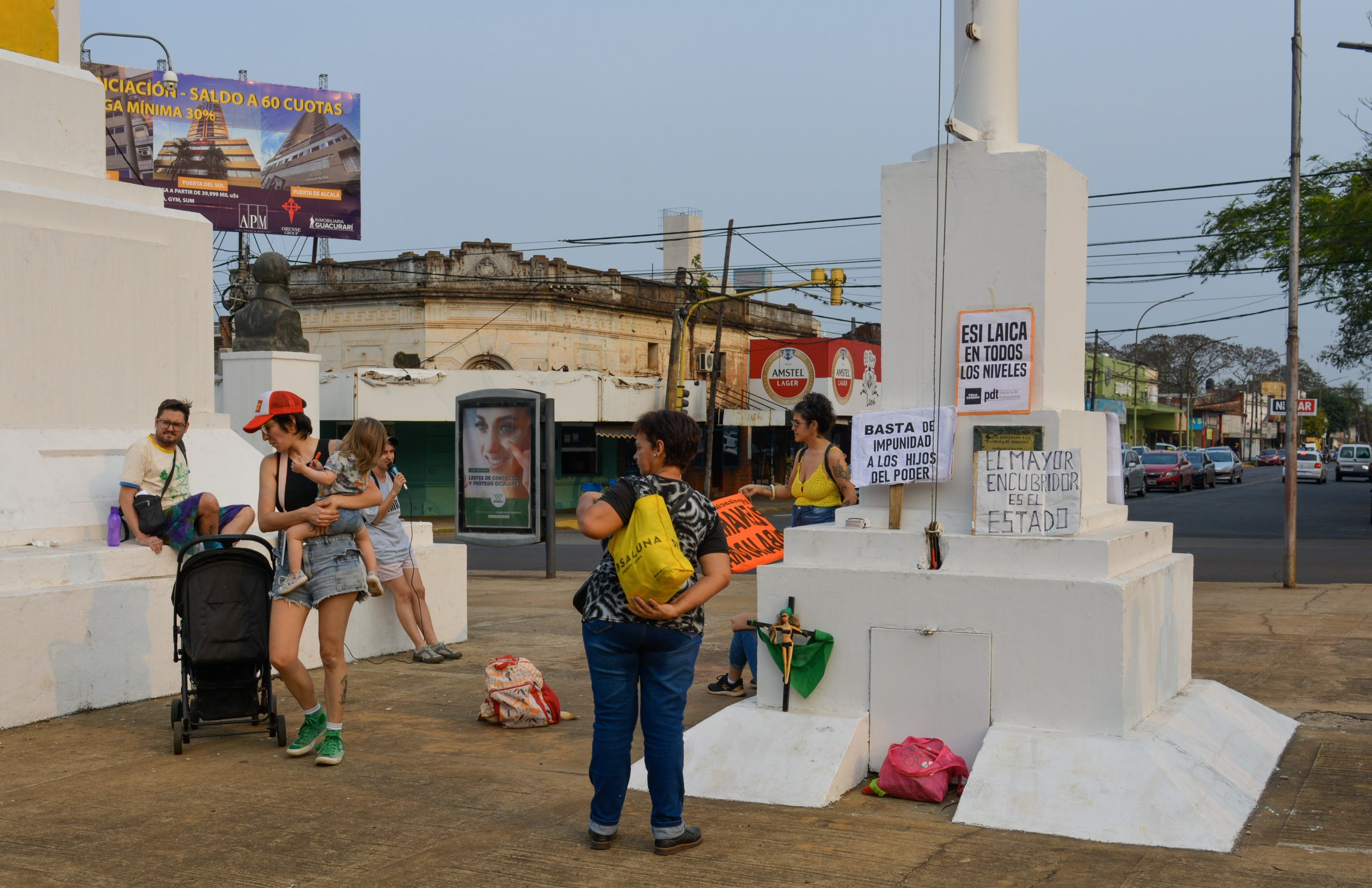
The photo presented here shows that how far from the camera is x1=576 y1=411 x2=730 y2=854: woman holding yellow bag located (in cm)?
454

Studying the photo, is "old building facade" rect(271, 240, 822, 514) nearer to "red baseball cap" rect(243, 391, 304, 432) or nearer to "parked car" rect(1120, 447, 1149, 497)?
"parked car" rect(1120, 447, 1149, 497)

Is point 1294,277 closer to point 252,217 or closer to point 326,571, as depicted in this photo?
point 326,571

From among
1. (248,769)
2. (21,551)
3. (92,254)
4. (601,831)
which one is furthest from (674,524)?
(92,254)

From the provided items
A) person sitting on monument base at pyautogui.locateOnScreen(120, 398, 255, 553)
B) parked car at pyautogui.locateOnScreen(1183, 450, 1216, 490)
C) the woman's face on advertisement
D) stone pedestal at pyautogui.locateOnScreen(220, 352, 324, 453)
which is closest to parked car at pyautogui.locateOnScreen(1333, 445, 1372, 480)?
parked car at pyautogui.locateOnScreen(1183, 450, 1216, 490)

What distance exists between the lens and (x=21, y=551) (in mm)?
7277

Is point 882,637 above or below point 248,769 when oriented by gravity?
above

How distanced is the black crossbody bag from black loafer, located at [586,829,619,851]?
418cm

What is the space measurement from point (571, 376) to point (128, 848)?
26.7m

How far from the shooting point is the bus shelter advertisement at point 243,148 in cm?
3344

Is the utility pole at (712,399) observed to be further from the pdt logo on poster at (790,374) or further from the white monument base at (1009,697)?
the white monument base at (1009,697)

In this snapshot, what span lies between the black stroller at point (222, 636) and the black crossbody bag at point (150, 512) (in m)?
1.35

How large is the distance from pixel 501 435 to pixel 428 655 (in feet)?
24.7

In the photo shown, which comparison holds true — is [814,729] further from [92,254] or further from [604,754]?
[92,254]

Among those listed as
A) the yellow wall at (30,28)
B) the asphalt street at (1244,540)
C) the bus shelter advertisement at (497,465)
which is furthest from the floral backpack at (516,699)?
the bus shelter advertisement at (497,465)
